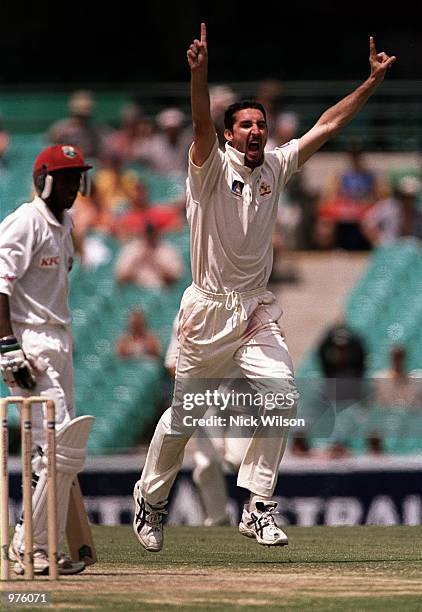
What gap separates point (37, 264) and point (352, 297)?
7.76m

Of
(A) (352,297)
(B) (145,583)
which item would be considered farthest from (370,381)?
(B) (145,583)

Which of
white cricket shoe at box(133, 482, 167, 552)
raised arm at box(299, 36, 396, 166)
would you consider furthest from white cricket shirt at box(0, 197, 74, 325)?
raised arm at box(299, 36, 396, 166)

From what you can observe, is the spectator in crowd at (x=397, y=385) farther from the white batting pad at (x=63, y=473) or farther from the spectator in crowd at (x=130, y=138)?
the white batting pad at (x=63, y=473)

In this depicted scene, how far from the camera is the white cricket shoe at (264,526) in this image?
658 cm

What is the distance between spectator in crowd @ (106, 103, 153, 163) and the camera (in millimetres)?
14906

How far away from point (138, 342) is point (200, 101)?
7200 mm

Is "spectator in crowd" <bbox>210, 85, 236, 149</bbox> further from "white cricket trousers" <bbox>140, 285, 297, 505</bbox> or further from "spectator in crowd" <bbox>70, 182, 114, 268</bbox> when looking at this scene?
"white cricket trousers" <bbox>140, 285, 297, 505</bbox>

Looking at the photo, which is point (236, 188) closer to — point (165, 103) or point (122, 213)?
point (122, 213)

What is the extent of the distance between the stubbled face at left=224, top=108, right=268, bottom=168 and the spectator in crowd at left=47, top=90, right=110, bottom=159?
8228 mm

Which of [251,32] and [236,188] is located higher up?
[251,32]

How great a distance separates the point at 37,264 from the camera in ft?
21.0

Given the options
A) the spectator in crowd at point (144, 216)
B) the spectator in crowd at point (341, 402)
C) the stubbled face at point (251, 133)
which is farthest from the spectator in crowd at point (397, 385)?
the stubbled face at point (251, 133)

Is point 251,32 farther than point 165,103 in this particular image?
Yes

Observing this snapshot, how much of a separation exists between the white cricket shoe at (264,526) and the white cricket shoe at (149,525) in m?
0.44
